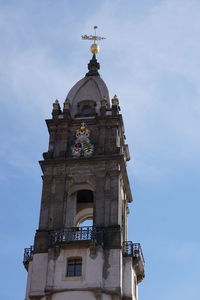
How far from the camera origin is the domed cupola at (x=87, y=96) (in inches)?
2294

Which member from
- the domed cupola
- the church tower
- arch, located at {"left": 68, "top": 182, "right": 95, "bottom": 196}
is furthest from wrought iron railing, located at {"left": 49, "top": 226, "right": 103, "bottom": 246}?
the domed cupola

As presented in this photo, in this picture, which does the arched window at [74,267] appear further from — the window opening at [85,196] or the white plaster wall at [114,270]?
the window opening at [85,196]

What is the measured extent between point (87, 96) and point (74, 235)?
45.4ft

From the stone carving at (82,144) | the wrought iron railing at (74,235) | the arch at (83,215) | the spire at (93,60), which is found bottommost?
the wrought iron railing at (74,235)

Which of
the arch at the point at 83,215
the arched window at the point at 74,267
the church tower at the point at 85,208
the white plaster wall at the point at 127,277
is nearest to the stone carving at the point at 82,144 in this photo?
the church tower at the point at 85,208

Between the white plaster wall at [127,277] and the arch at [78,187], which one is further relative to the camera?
the arch at [78,187]

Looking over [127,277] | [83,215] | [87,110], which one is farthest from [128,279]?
[87,110]

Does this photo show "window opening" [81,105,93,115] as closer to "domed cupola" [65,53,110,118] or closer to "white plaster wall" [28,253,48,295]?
"domed cupola" [65,53,110,118]

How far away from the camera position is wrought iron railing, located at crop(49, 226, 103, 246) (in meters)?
49.6

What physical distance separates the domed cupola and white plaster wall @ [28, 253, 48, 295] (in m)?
13.3

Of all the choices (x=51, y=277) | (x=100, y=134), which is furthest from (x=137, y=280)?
(x=100, y=134)

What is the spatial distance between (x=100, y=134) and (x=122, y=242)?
31.3 feet

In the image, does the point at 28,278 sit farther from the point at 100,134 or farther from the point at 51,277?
the point at 100,134

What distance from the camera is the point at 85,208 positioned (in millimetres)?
56469
